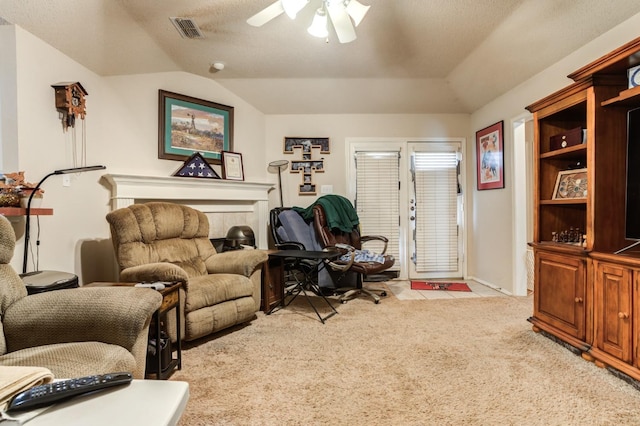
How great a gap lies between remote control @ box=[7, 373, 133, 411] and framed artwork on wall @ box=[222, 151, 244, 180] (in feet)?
11.3

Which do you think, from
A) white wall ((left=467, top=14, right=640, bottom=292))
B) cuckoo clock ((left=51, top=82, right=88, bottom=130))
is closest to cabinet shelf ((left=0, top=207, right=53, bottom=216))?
cuckoo clock ((left=51, top=82, right=88, bottom=130))

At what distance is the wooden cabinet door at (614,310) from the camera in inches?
72.5

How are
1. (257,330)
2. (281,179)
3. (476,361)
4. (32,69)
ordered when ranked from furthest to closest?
(281,179), (257,330), (32,69), (476,361)

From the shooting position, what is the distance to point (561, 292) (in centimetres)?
232

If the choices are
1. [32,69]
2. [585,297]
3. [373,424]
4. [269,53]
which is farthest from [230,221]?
[585,297]

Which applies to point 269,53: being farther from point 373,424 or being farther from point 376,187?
point 373,424

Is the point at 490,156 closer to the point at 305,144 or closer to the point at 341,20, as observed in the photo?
the point at 305,144

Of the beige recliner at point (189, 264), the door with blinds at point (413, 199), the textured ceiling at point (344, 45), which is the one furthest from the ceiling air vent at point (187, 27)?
the door with blinds at point (413, 199)

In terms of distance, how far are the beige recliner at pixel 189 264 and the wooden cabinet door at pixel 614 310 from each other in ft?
7.75

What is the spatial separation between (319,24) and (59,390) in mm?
2399

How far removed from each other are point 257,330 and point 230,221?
5.69 feet

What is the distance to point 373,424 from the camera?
4.86 ft

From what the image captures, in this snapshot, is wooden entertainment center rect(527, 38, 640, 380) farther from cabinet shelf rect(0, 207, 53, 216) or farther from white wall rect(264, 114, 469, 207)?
cabinet shelf rect(0, 207, 53, 216)

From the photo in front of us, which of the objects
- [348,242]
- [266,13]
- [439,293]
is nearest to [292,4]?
[266,13]
